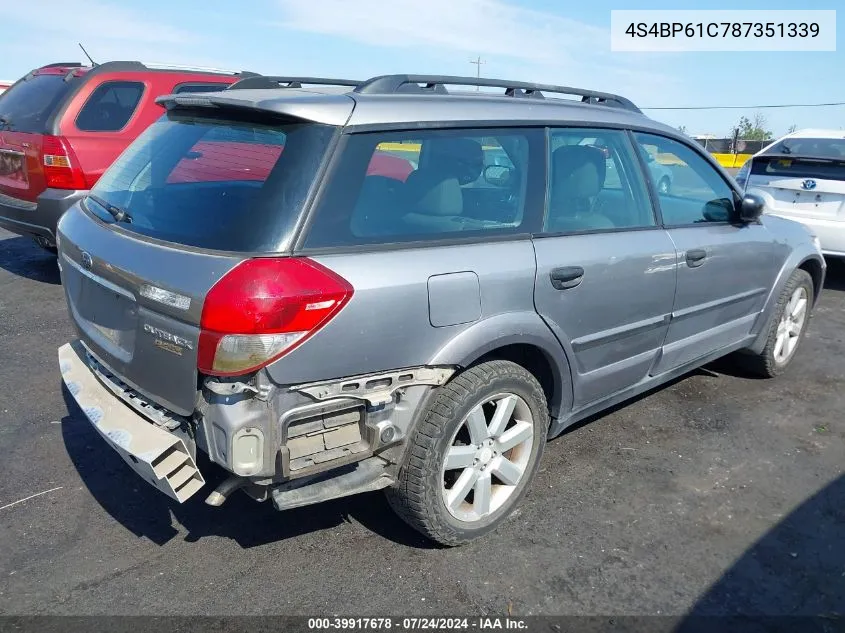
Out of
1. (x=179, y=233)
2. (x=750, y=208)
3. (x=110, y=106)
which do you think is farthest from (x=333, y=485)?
(x=110, y=106)

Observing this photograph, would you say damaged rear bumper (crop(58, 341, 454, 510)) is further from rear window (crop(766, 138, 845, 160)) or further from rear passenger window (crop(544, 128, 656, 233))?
rear window (crop(766, 138, 845, 160))

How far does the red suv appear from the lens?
587 centimetres

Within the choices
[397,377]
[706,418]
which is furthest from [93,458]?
[706,418]

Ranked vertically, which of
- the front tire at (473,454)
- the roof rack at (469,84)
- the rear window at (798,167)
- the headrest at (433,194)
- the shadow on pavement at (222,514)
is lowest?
the shadow on pavement at (222,514)

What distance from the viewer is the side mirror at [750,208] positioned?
3.94 m

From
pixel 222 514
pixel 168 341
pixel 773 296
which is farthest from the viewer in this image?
pixel 773 296

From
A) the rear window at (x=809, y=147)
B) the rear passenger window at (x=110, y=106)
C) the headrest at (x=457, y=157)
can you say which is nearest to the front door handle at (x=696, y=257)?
the headrest at (x=457, y=157)

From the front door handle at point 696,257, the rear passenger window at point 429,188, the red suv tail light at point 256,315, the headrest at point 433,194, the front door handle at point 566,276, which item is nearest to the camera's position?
the red suv tail light at point 256,315

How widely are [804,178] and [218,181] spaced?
20.7 ft

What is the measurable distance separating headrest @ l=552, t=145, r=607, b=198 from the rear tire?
196cm

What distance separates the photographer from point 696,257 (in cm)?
363

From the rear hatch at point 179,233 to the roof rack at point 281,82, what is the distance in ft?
1.10

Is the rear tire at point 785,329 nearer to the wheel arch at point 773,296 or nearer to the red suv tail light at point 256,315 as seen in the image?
the wheel arch at point 773,296

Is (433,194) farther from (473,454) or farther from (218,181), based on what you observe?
(473,454)
